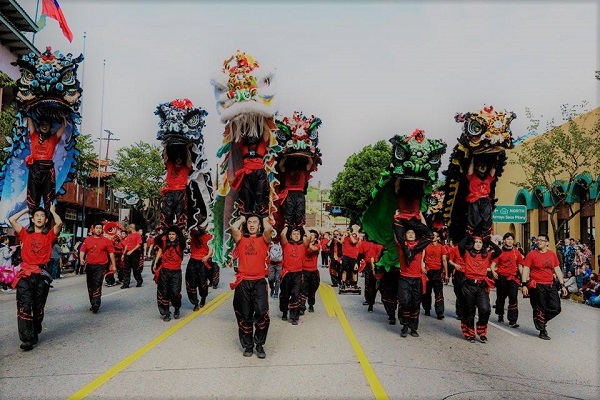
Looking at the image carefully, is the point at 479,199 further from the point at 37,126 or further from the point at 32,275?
the point at 37,126

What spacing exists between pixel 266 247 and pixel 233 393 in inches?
103

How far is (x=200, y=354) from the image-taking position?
7387mm

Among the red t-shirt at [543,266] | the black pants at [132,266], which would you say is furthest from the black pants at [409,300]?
the black pants at [132,266]

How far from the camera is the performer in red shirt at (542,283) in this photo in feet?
31.5

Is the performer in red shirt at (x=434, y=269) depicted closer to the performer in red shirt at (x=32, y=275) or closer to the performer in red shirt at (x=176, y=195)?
the performer in red shirt at (x=176, y=195)

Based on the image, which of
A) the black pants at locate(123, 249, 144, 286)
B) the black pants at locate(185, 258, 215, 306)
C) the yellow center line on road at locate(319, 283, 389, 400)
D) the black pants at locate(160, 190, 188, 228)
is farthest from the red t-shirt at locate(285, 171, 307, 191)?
the black pants at locate(123, 249, 144, 286)

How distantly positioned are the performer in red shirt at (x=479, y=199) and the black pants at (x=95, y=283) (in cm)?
790

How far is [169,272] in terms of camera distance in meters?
10.7

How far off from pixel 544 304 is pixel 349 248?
22.8 feet

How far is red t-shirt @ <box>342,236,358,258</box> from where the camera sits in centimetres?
1575

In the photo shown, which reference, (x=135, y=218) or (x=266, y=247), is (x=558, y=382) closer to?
(x=266, y=247)

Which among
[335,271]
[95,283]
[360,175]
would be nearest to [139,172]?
[360,175]

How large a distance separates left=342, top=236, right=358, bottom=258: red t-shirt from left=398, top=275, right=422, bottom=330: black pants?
250 inches

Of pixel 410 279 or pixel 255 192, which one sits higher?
pixel 255 192
